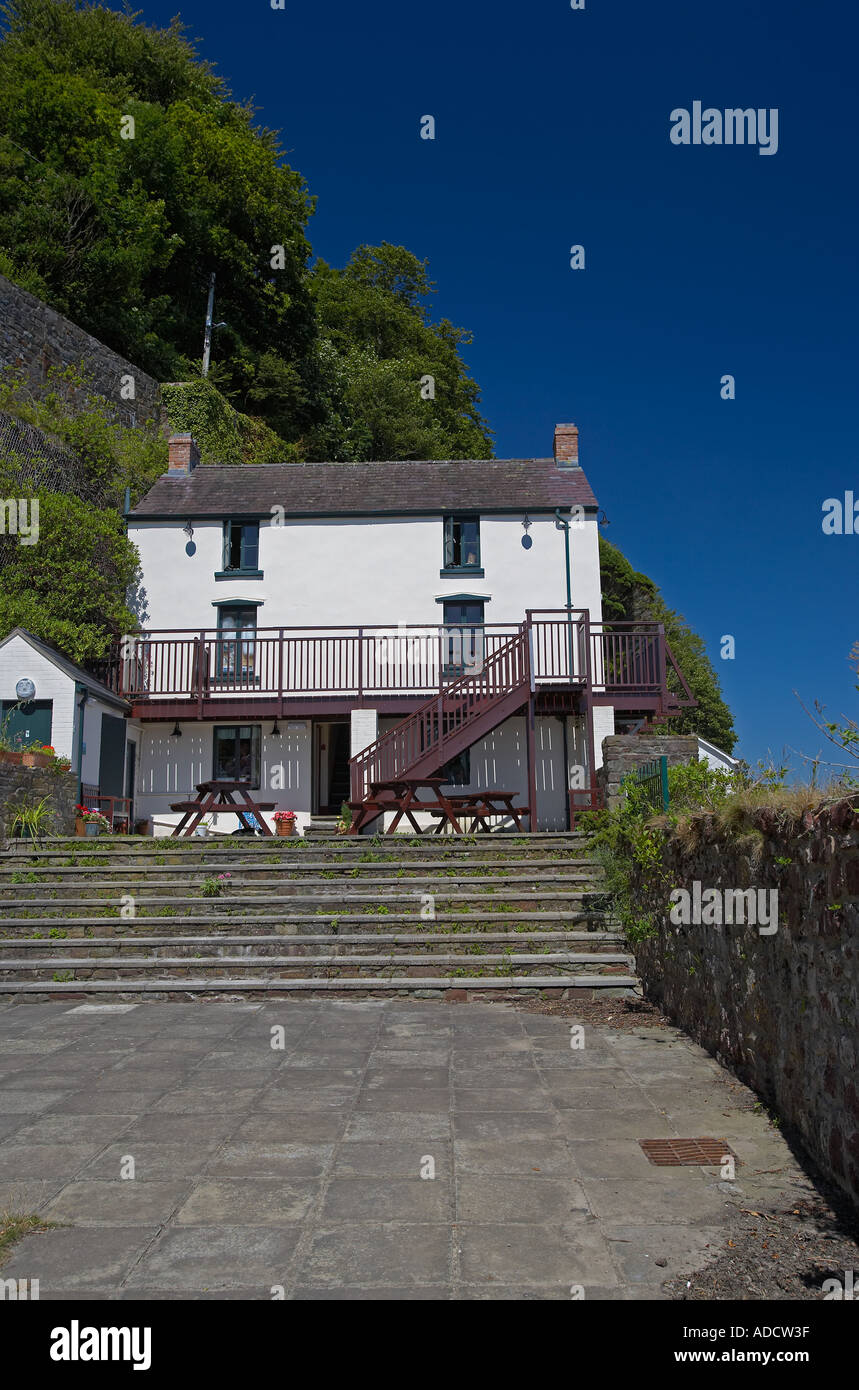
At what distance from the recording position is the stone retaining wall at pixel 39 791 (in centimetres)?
1270

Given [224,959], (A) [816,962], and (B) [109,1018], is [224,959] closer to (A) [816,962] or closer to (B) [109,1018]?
(B) [109,1018]

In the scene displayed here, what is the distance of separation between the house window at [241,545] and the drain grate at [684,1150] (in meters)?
17.1

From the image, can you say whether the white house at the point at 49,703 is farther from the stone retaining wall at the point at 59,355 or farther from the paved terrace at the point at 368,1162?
the paved terrace at the point at 368,1162

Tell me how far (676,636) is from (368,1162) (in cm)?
5077

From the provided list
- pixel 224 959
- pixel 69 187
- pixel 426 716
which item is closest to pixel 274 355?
pixel 69 187

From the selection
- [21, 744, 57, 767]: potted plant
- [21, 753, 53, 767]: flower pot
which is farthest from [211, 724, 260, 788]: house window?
[21, 753, 53, 767]: flower pot

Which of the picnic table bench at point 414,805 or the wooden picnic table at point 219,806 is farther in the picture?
the wooden picnic table at point 219,806

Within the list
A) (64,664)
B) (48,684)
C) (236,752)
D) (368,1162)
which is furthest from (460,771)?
(368,1162)

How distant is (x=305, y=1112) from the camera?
202 inches

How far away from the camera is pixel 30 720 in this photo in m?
15.8

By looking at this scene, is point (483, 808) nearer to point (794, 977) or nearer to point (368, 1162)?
point (794, 977)

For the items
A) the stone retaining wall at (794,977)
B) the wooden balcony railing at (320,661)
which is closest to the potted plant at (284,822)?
the wooden balcony railing at (320,661)

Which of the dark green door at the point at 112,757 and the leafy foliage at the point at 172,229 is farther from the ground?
the leafy foliage at the point at 172,229
